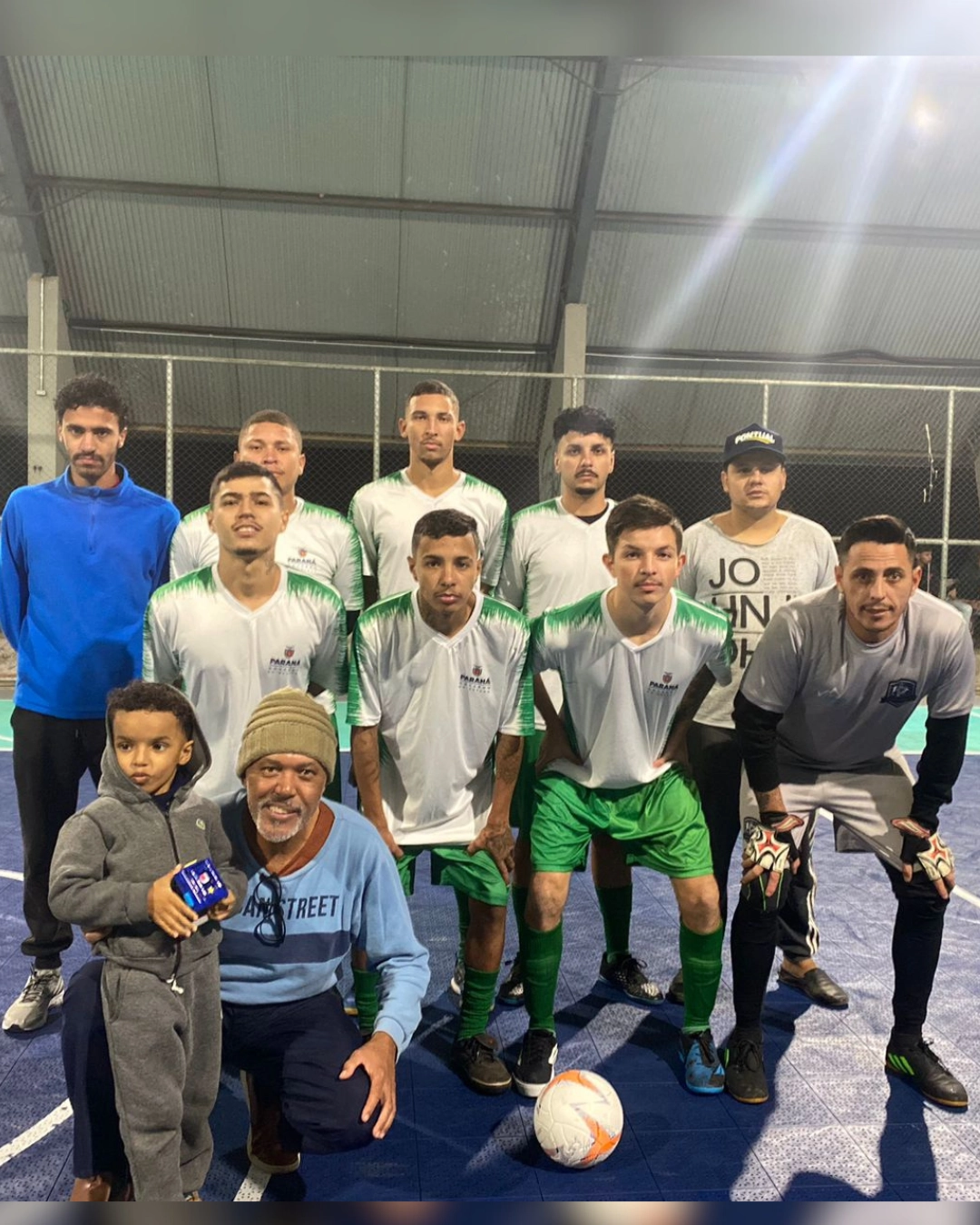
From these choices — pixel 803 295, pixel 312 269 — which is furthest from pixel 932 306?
pixel 312 269

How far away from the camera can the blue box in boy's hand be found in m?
2.12

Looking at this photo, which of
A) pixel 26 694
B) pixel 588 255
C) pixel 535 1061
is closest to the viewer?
pixel 535 1061

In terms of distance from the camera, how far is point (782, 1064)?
3.08 meters

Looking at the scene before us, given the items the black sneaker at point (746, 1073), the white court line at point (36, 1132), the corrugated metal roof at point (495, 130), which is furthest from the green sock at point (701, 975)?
the corrugated metal roof at point (495, 130)

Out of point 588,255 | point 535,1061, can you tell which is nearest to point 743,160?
point 588,255

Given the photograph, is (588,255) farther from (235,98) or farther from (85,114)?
(85,114)

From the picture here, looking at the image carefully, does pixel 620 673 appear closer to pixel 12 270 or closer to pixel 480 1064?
pixel 480 1064

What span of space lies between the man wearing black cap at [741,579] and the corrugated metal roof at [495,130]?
8.38 metres

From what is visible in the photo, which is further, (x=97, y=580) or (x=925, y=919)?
(x=97, y=580)

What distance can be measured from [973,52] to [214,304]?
12394 mm

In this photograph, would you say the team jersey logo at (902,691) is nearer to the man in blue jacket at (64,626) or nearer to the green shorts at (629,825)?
the green shorts at (629,825)

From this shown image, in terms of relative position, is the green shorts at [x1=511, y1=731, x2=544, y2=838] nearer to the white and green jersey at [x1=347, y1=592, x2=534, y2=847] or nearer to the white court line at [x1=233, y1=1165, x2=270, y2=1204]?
the white and green jersey at [x1=347, y1=592, x2=534, y2=847]

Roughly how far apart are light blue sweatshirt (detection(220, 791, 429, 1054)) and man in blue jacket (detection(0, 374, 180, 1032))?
115 cm

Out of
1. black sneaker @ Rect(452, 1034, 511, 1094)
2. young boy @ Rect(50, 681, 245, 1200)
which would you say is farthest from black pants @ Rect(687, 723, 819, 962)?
young boy @ Rect(50, 681, 245, 1200)
